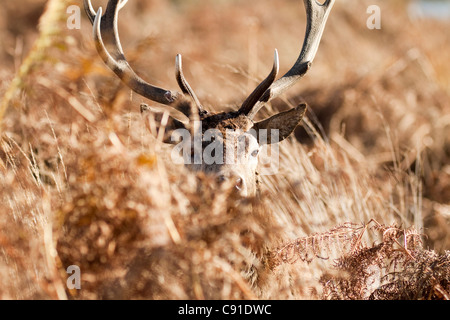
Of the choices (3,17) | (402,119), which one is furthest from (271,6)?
(402,119)

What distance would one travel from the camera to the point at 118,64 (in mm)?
4305

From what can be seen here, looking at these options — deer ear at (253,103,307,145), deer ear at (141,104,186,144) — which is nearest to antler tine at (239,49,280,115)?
deer ear at (253,103,307,145)

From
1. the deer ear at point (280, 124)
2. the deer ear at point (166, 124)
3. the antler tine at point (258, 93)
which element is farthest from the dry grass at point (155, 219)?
the antler tine at point (258, 93)

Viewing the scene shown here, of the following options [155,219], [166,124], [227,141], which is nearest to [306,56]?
[227,141]

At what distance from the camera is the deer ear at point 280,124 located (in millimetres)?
4438

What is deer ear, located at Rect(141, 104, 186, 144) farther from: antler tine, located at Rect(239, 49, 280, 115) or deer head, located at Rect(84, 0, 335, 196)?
antler tine, located at Rect(239, 49, 280, 115)

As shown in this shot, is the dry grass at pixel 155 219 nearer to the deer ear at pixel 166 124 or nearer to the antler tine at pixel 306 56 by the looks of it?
the deer ear at pixel 166 124

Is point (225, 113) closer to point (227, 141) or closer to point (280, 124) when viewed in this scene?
point (227, 141)

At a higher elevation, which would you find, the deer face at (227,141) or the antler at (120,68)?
the antler at (120,68)

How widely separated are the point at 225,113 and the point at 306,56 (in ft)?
3.24

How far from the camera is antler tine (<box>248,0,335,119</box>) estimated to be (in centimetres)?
442

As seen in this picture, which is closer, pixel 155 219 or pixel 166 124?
pixel 155 219

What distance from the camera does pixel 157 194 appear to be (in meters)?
2.68

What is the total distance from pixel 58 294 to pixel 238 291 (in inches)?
36.7
